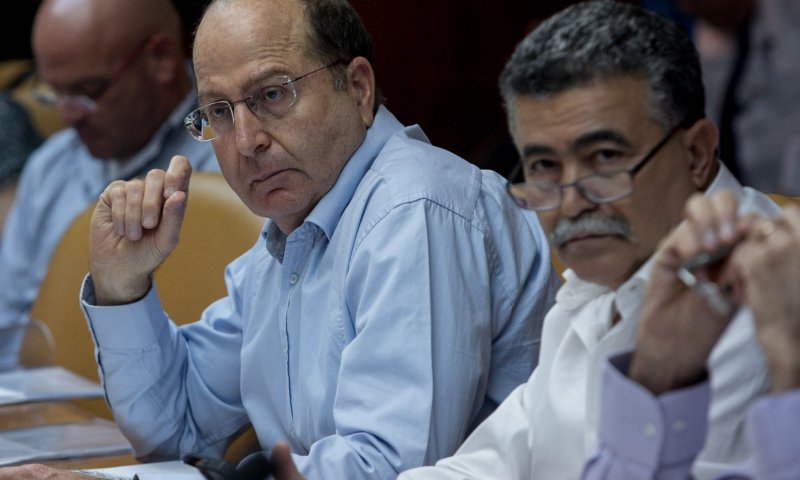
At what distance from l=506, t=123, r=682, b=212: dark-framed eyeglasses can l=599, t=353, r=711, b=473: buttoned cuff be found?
10.2 inches

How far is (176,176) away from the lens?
6.64 feet

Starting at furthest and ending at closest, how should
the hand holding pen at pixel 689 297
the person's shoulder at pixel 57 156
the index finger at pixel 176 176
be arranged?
the person's shoulder at pixel 57 156, the index finger at pixel 176 176, the hand holding pen at pixel 689 297

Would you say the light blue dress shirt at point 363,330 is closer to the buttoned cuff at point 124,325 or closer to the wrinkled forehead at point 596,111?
the buttoned cuff at point 124,325

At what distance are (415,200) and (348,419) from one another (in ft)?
1.03

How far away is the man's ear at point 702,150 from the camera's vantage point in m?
1.46

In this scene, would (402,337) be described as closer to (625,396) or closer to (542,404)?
(542,404)

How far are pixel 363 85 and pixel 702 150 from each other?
66cm

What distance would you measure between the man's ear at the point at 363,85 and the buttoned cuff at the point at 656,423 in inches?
34.1

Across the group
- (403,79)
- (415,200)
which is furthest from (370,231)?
(403,79)

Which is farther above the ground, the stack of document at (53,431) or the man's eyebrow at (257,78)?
the man's eyebrow at (257,78)

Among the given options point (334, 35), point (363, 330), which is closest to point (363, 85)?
point (334, 35)

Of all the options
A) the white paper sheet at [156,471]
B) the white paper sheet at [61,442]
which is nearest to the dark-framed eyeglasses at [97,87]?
the white paper sheet at [61,442]

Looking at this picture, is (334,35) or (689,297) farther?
(334,35)

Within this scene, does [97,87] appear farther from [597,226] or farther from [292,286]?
[597,226]
